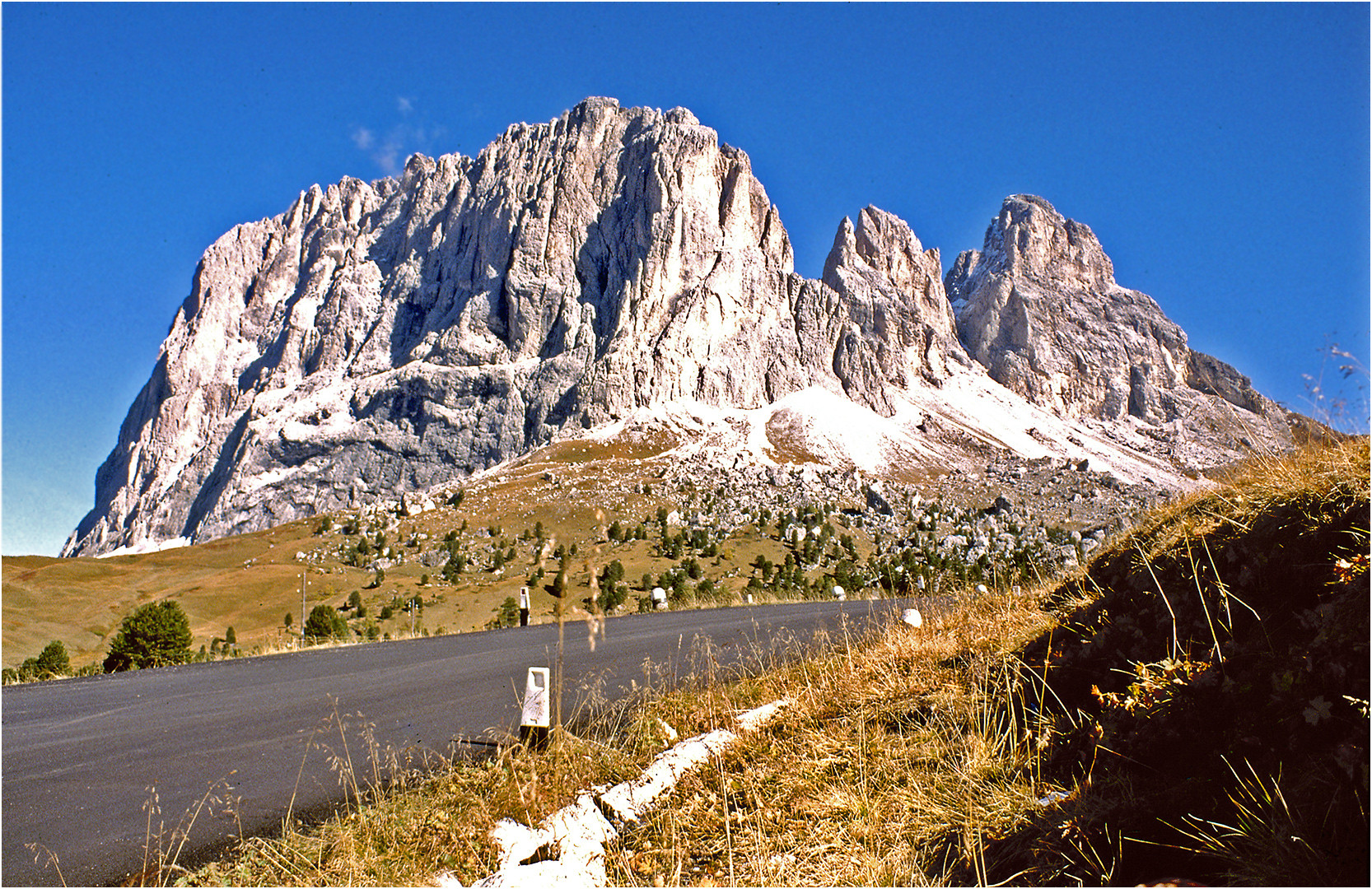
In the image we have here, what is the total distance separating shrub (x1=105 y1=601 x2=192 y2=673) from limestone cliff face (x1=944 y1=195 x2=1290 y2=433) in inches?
5449

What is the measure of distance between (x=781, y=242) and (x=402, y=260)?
7316cm

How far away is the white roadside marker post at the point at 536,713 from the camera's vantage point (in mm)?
4762

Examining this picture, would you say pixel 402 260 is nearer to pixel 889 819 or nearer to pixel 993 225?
pixel 993 225

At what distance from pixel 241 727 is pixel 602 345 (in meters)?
108

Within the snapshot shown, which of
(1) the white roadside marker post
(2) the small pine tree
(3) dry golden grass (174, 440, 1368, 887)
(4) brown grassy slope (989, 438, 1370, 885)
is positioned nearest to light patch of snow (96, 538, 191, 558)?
(2) the small pine tree

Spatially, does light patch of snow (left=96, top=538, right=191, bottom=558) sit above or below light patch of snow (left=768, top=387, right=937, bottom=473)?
below

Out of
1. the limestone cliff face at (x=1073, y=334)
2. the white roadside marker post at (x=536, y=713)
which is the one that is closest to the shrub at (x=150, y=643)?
the white roadside marker post at (x=536, y=713)

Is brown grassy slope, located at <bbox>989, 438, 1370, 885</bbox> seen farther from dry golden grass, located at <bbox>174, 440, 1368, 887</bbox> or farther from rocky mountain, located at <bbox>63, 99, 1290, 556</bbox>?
rocky mountain, located at <bbox>63, 99, 1290, 556</bbox>

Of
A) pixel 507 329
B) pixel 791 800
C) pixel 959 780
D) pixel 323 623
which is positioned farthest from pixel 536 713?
pixel 507 329

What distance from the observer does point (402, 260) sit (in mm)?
139625

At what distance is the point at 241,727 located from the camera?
6.62 meters

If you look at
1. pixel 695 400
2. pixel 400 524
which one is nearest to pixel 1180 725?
pixel 400 524

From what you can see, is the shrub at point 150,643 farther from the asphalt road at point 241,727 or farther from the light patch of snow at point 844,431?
the light patch of snow at point 844,431

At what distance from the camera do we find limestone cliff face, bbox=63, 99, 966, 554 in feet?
368
